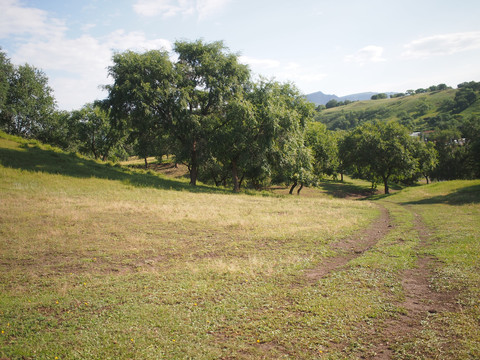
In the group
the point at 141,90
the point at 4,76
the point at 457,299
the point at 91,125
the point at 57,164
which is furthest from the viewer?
the point at 91,125

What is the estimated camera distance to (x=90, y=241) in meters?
11.7

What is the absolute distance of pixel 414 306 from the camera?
7.30 m

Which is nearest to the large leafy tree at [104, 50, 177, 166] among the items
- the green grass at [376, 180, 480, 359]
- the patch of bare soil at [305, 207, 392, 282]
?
the patch of bare soil at [305, 207, 392, 282]

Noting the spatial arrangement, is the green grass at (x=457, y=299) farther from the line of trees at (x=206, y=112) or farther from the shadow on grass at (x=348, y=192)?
the shadow on grass at (x=348, y=192)

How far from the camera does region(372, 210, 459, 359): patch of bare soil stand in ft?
19.4

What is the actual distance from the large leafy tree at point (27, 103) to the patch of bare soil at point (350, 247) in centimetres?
5560

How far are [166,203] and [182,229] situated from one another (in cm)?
625

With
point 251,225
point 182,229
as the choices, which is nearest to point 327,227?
point 251,225

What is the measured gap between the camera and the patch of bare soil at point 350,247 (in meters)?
9.80

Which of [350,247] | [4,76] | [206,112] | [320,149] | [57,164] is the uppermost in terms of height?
[4,76]

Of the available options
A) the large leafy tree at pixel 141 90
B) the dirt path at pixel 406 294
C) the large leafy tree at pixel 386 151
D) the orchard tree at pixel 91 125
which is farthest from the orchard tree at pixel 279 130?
the orchard tree at pixel 91 125

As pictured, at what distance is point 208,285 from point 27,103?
57332 millimetres

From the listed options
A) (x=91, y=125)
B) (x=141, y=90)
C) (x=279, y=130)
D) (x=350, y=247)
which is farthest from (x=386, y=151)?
(x=91, y=125)

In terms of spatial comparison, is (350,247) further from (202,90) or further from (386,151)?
(386,151)
